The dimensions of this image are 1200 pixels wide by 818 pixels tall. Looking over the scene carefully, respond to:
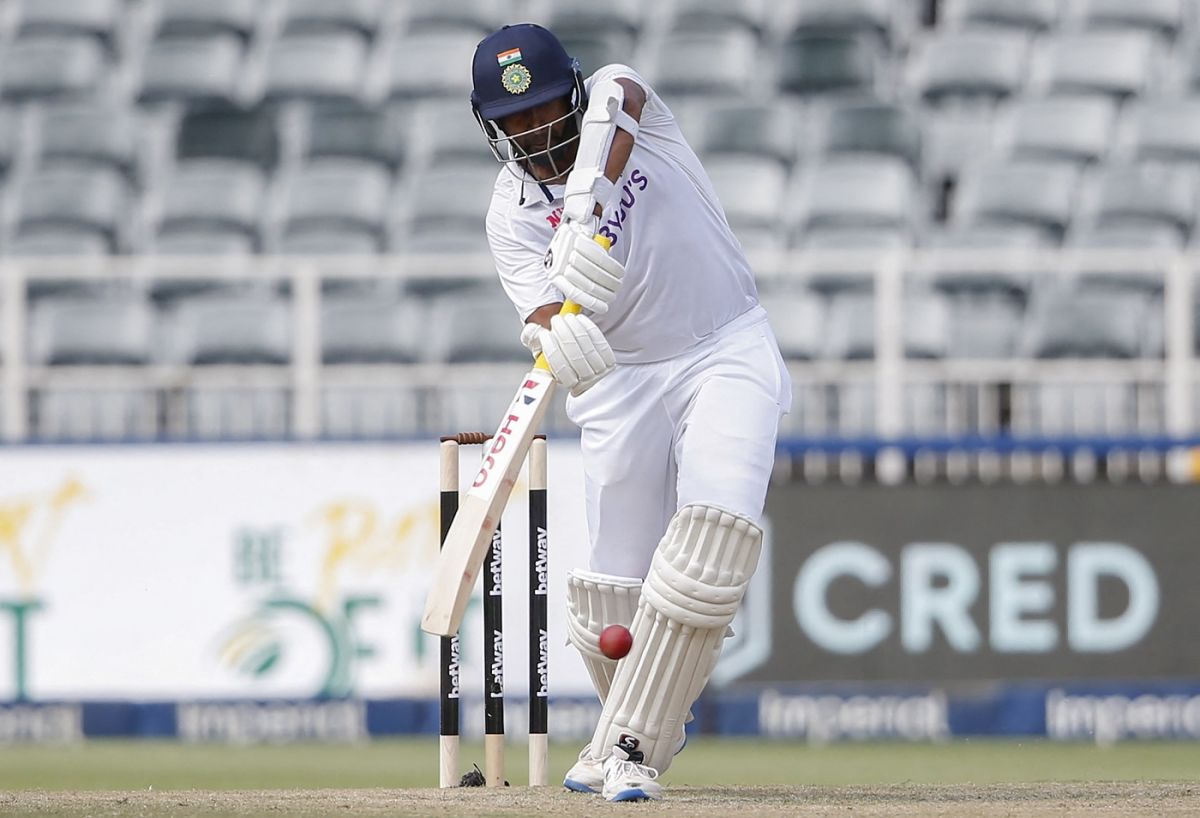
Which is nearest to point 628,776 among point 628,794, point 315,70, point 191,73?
point 628,794

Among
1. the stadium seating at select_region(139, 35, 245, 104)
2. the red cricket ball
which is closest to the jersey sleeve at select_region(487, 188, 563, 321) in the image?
the red cricket ball

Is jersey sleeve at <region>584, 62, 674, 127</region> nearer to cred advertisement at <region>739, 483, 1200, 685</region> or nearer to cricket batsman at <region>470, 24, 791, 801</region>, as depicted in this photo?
cricket batsman at <region>470, 24, 791, 801</region>

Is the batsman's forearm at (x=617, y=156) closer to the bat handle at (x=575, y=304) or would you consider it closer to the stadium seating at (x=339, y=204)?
the bat handle at (x=575, y=304)

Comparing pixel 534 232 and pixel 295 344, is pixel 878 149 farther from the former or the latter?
pixel 534 232

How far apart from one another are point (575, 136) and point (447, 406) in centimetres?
478

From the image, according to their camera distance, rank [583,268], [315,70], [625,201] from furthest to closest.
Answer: [315,70] → [625,201] → [583,268]

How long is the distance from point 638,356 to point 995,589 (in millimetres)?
4828

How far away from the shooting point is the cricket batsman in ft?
16.1

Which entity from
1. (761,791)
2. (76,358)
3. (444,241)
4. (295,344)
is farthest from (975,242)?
(761,791)

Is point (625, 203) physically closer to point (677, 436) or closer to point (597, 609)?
point (677, 436)

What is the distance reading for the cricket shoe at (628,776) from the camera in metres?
5.01

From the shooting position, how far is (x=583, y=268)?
189 inches

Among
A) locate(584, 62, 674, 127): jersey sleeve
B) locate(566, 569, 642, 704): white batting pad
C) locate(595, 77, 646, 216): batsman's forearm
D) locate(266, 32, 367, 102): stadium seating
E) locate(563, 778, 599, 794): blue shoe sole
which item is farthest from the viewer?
locate(266, 32, 367, 102): stadium seating

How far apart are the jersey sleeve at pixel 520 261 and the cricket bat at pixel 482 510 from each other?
17cm
